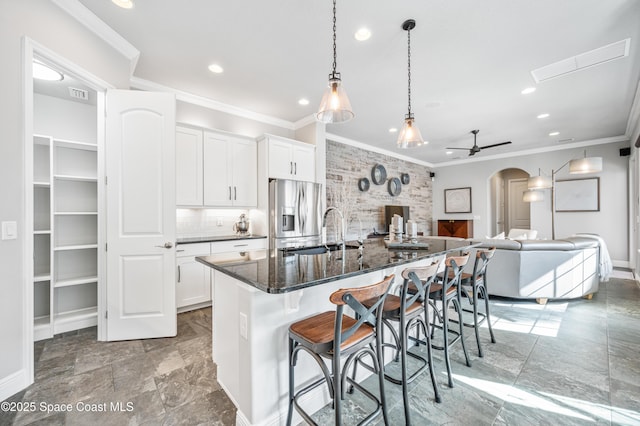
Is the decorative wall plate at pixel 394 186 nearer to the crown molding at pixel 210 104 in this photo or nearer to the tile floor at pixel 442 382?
the crown molding at pixel 210 104

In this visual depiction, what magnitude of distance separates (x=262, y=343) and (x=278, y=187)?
2.75 metres

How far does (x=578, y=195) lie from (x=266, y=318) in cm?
787

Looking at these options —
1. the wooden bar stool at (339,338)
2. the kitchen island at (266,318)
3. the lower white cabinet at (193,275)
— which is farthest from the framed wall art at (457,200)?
the wooden bar stool at (339,338)

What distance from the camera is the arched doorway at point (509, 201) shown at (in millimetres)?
8391

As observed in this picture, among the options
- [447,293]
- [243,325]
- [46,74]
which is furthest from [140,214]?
[447,293]

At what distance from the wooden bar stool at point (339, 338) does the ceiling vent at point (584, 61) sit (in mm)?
3390

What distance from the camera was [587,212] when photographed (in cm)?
600

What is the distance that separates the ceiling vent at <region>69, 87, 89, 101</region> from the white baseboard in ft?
8.43

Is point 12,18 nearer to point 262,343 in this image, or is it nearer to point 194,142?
point 194,142

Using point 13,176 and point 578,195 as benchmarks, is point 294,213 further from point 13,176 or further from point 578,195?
point 578,195

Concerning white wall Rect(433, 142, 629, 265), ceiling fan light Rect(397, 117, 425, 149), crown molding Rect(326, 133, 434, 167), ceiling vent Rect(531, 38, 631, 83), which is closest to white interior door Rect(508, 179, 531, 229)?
white wall Rect(433, 142, 629, 265)

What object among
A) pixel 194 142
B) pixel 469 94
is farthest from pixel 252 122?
pixel 469 94

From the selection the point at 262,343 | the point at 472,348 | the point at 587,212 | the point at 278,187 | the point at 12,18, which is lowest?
the point at 472,348

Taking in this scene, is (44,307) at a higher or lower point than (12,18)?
lower
